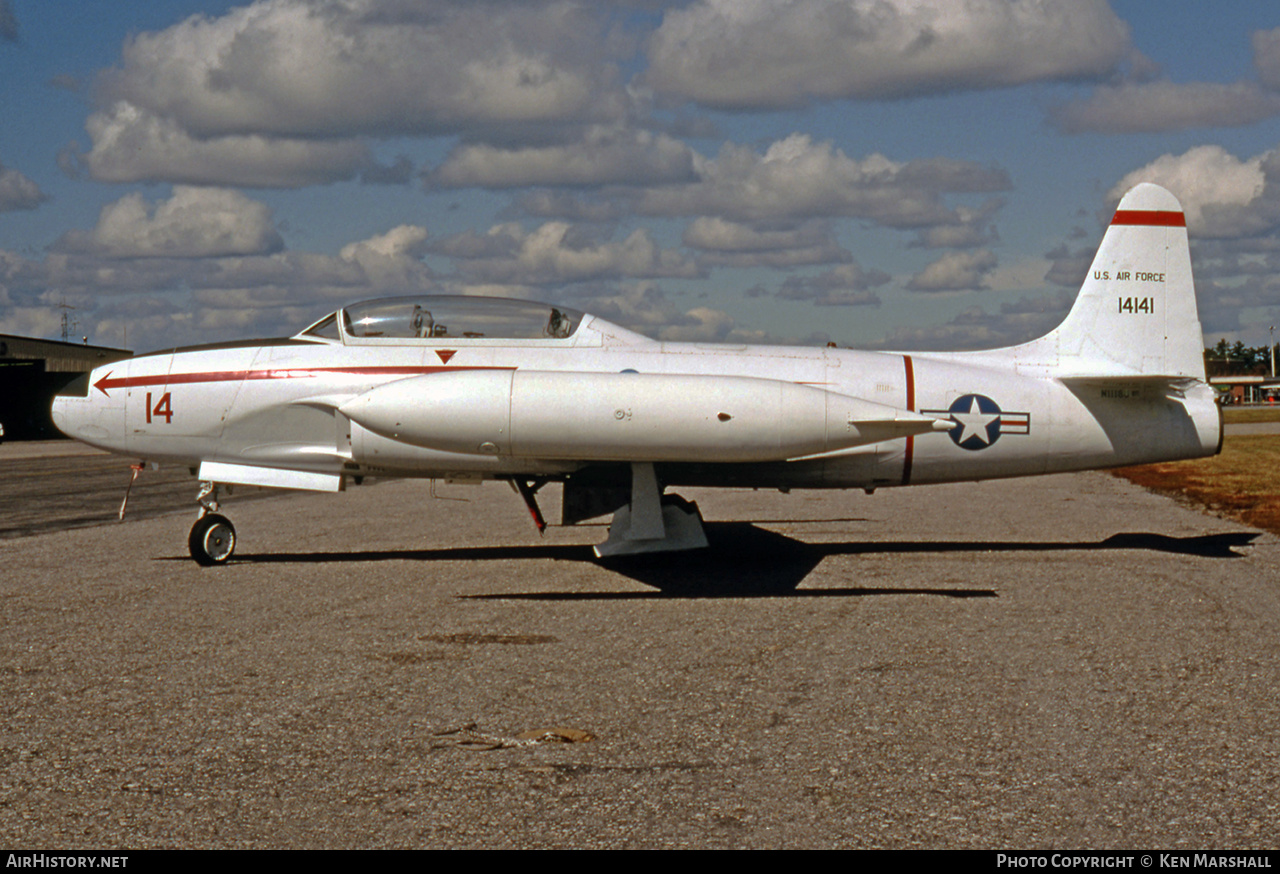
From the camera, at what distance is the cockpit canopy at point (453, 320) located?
11.2 m

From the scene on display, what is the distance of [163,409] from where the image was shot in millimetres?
11305

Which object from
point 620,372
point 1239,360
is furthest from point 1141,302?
point 1239,360

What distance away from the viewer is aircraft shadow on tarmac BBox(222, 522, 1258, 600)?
9.58 metres

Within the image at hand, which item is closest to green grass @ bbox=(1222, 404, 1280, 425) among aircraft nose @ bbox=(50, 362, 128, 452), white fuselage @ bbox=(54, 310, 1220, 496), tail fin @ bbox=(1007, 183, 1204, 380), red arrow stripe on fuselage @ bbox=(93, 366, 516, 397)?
tail fin @ bbox=(1007, 183, 1204, 380)

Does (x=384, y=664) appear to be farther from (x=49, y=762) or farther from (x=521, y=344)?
(x=521, y=344)

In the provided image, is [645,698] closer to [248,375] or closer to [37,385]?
[248,375]

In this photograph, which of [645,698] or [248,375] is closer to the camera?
[645,698]

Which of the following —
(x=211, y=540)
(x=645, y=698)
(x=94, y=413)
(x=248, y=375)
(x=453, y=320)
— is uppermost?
(x=453, y=320)

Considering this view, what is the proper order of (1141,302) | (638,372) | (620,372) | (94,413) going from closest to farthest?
(620,372) → (638,372) → (94,413) → (1141,302)

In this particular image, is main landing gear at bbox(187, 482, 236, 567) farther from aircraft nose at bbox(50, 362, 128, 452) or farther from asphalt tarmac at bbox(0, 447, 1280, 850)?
aircraft nose at bbox(50, 362, 128, 452)

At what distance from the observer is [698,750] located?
16.6ft

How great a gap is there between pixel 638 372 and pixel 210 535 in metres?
4.72
